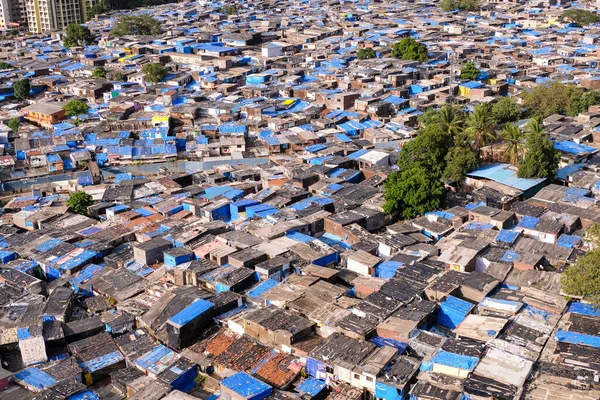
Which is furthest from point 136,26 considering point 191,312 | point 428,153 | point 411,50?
point 191,312

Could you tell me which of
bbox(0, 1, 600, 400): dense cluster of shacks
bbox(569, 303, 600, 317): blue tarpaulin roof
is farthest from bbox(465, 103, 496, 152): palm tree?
bbox(569, 303, 600, 317): blue tarpaulin roof

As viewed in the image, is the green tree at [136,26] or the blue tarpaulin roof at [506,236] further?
the green tree at [136,26]

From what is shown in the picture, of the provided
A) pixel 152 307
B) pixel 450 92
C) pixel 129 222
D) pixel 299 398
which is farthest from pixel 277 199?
pixel 450 92

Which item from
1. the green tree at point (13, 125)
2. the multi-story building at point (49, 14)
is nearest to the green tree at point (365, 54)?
the green tree at point (13, 125)

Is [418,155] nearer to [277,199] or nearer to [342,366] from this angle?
[277,199]

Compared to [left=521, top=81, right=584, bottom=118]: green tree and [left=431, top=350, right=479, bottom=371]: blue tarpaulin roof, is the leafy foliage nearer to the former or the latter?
[left=521, top=81, right=584, bottom=118]: green tree

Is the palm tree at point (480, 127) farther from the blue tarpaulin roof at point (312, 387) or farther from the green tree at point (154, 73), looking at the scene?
the green tree at point (154, 73)
